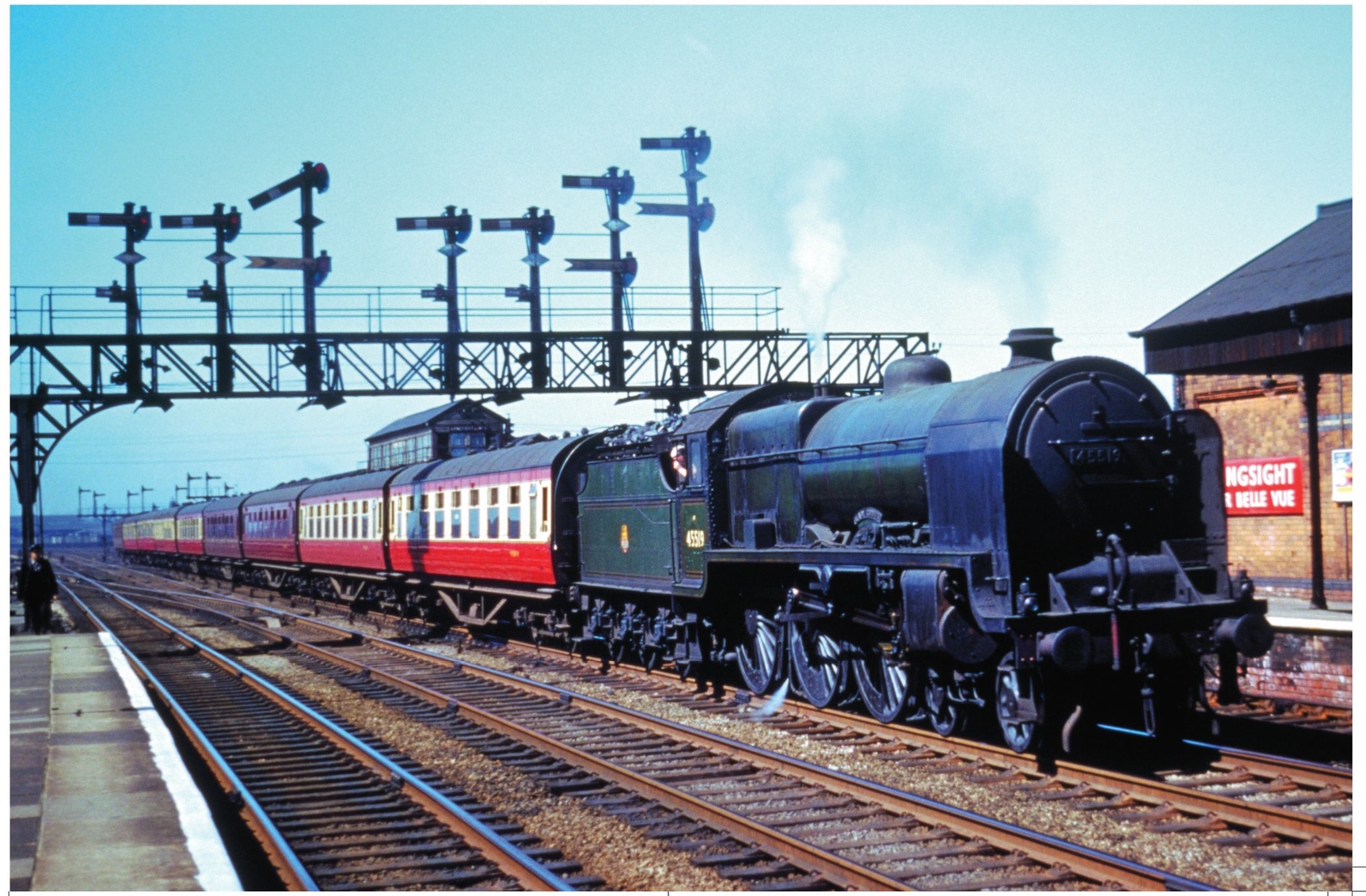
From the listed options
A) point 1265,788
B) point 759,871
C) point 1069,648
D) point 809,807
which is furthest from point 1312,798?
point 759,871

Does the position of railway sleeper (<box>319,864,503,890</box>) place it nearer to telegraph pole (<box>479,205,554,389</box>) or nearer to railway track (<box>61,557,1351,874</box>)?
railway track (<box>61,557,1351,874</box>)

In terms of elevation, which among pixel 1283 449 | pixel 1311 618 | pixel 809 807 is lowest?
pixel 809 807

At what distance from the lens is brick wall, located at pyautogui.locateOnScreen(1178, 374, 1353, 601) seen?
17953mm

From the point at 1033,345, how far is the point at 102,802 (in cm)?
795

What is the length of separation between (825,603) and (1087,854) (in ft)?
16.1

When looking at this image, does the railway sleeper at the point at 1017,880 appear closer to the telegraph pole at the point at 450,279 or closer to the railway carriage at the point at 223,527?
the telegraph pole at the point at 450,279

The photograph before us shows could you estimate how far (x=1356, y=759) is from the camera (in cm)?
849

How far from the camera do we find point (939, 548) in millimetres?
10062

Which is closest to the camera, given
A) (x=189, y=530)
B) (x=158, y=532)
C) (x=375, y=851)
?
(x=375, y=851)

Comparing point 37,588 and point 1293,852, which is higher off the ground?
point 37,588

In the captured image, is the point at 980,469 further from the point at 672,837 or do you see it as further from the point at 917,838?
the point at 672,837

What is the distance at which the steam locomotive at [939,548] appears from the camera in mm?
9328

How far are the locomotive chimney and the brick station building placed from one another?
3027mm

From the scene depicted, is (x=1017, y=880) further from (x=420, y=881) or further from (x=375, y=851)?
(x=375, y=851)
